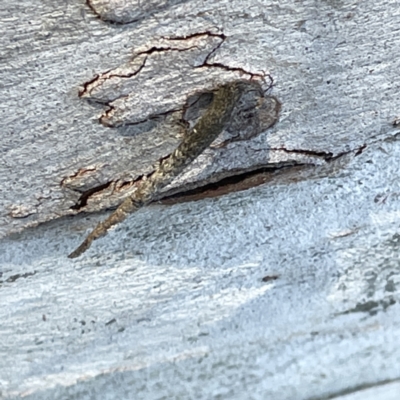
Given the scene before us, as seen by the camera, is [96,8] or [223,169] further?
[223,169]

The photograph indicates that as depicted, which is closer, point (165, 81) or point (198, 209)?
point (165, 81)

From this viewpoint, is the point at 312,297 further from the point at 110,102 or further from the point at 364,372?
the point at 110,102

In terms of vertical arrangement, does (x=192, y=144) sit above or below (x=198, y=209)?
above

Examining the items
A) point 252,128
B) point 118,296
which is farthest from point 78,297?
point 252,128

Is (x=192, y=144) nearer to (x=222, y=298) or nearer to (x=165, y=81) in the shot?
(x=165, y=81)

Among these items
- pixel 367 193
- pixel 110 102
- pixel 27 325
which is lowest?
pixel 27 325

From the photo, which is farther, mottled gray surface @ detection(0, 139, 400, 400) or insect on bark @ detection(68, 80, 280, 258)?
insect on bark @ detection(68, 80, 280, 258)

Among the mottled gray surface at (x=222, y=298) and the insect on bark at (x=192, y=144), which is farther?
the insect on bark at (x=192, y=144)

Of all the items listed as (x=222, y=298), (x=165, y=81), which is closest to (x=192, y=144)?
(x=165, y=81)
